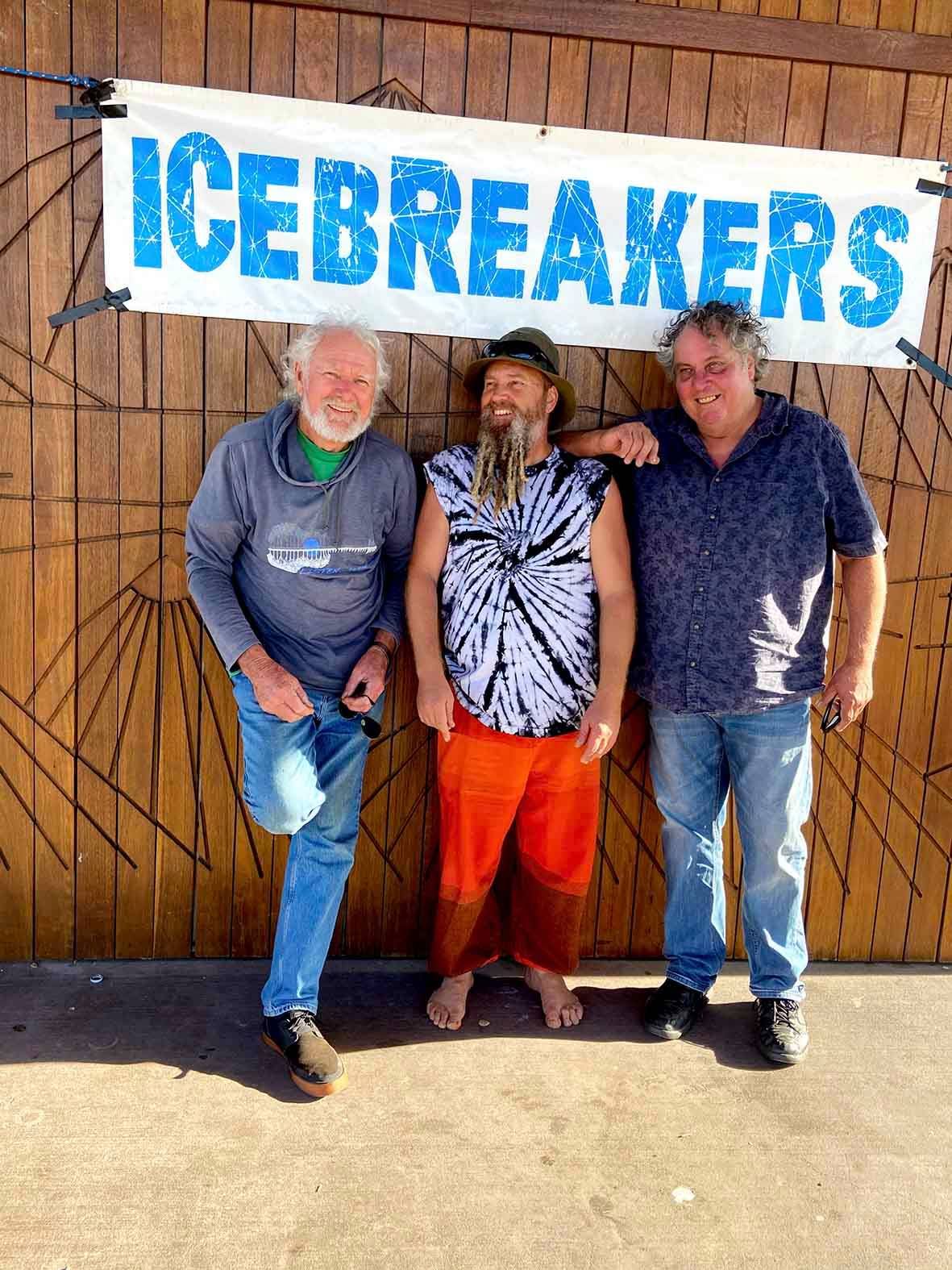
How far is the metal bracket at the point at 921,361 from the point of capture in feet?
9.82

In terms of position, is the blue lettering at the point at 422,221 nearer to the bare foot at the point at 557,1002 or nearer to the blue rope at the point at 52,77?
the blue rope at the point at 52,77

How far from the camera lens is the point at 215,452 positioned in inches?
97.5

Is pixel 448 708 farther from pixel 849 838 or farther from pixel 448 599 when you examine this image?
pixel 849 838

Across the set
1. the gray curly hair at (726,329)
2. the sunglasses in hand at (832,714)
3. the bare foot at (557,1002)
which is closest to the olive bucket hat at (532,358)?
the gray curly hair at (726,329)

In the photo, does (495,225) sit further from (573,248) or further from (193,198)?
(193,198)

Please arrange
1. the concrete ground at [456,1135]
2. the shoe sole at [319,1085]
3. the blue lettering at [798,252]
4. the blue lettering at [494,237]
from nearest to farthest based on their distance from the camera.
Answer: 1. the concrete ground at [456,1135]
2. the shoe sole at [319,1085]
3. the blue lettering at [494,237]
4. the blue lettering at [798,252]

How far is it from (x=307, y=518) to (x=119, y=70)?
4.59ft

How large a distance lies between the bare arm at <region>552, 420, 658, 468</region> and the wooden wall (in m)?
0.29

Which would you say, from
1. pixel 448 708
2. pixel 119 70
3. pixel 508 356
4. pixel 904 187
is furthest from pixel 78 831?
pixel 904 187

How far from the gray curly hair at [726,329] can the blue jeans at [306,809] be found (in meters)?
1.37

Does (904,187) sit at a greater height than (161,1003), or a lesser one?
greater

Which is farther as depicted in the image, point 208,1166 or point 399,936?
point 399,936

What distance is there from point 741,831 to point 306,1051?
4.45ft

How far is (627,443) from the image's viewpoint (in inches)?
104
